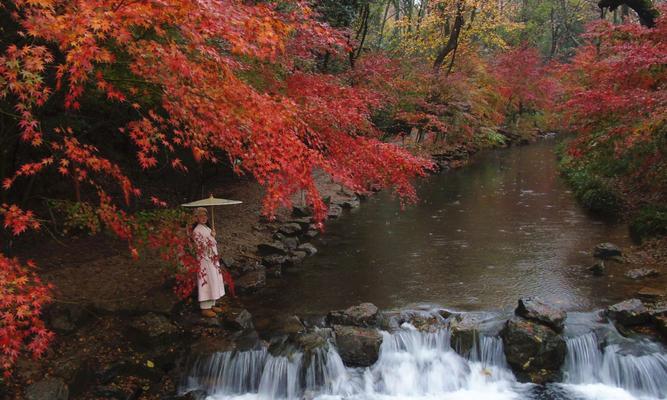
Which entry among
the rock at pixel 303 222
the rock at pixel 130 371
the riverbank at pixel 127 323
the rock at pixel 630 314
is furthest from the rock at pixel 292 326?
the rock at pixel 303 222

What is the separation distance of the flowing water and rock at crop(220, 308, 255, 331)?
0.38 metres

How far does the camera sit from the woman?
7402mm

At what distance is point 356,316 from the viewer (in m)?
7.83

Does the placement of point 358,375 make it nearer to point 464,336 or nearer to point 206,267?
point 464,336

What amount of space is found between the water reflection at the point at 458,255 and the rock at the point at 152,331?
1.88 meters

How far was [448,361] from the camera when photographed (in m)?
7.48

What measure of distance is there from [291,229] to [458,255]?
4470mm

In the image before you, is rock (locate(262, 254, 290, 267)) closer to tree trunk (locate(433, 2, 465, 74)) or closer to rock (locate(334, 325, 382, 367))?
rock (locate(334, 325, 382, 367))

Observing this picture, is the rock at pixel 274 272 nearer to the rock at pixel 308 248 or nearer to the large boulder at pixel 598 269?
the rock at pixel 308 248

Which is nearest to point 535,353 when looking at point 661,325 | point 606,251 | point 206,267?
point 661,325

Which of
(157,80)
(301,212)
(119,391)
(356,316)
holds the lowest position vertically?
(119,391)

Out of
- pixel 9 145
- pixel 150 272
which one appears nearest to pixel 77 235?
pixel 150 272

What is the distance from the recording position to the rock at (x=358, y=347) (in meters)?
7.38

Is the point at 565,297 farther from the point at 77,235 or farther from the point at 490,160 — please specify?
the point at 490,160
